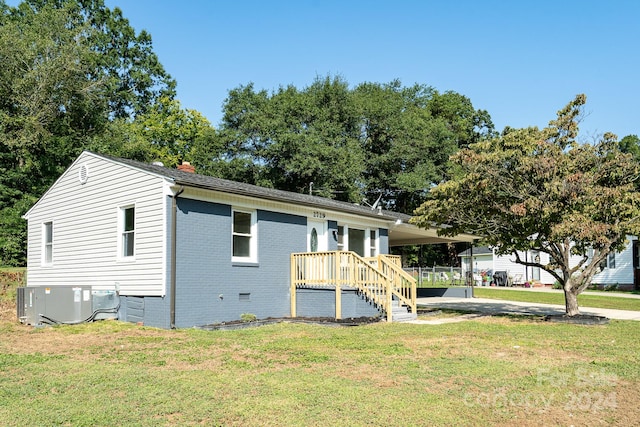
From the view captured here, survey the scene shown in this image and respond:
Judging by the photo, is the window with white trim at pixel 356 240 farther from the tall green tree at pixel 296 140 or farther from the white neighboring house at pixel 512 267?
the white neighboring house at pixel 512 267

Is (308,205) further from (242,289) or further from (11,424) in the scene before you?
(11,424)

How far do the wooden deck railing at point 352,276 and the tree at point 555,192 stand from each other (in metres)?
2.43

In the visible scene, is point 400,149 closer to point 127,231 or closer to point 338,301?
point 338,301

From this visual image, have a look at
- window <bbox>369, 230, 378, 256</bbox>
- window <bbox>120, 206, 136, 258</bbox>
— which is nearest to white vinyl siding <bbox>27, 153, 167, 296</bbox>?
window <bbox>120, 206, 136, 258</bbox>

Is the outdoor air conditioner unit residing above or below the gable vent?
below

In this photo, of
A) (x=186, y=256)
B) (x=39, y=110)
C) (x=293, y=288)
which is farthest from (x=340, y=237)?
(x=39, y=110)

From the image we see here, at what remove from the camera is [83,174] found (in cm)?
1482

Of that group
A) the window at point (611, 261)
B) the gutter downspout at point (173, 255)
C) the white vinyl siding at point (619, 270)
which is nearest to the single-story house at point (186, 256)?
the gutter downspout at point (173, 255)

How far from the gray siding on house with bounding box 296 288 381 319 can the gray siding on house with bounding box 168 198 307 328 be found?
0.52 meters

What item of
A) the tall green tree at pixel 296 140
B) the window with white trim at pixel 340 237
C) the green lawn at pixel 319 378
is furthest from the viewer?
the tall green tree at pixel 296 140

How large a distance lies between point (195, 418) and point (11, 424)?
1621 millimetres

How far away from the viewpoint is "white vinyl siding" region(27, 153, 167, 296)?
12164mm

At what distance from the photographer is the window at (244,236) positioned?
1358 cm

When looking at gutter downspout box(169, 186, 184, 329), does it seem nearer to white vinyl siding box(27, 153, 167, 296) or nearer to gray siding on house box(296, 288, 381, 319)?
white vinyl siding box(27, 153, 167, 296)
